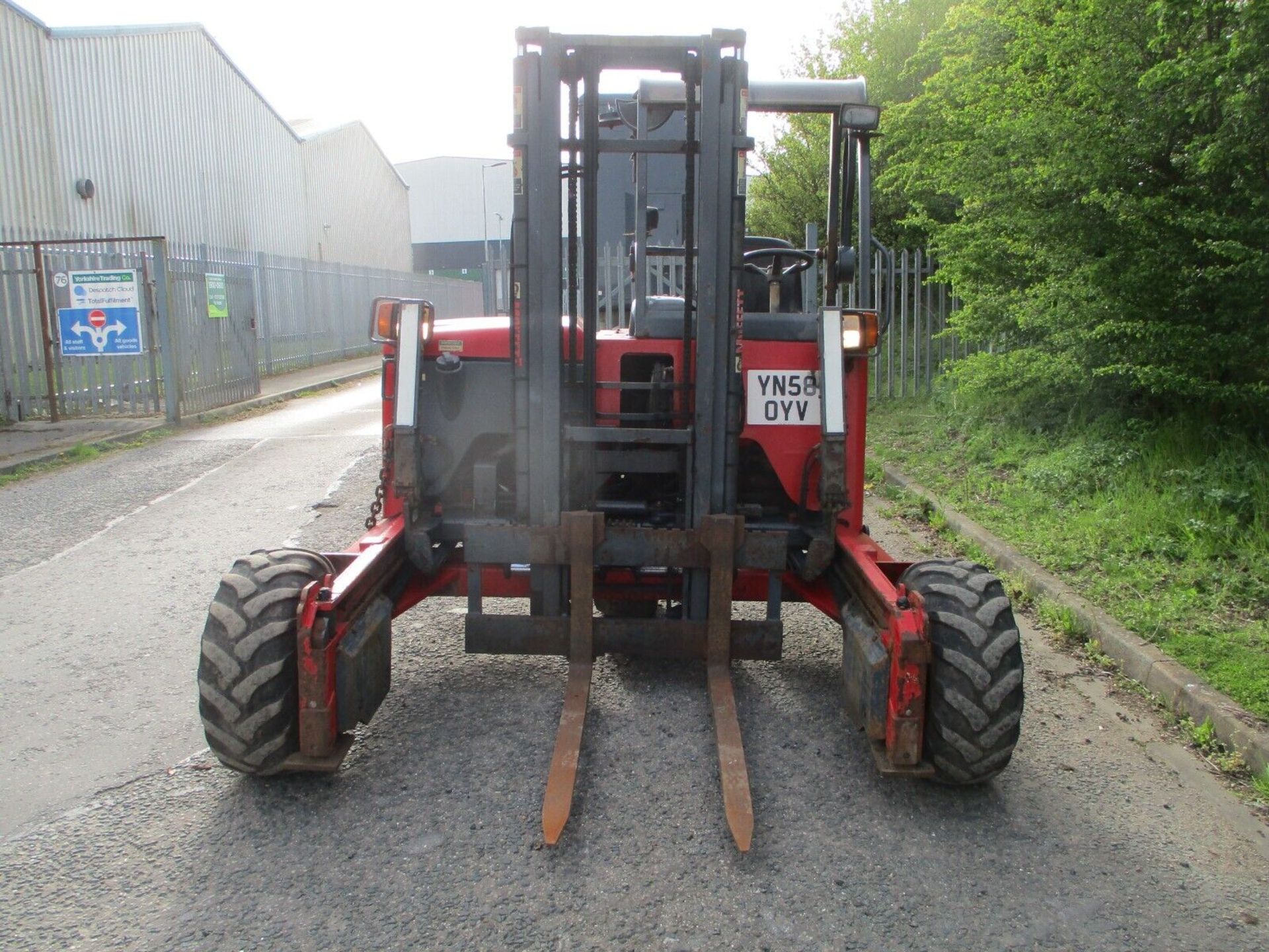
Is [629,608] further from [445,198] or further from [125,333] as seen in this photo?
[445,198]

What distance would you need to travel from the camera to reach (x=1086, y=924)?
3.22 m

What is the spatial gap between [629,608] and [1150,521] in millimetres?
3784

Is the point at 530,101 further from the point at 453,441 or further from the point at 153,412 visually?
the point at 153,412

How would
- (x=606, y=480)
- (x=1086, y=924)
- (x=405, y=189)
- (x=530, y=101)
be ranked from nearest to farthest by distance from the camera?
(x=1086, y=924) < (x=530, y=101) < (x=606, y=480) < (x=405, y=189)

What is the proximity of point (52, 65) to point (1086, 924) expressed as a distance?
24.6m

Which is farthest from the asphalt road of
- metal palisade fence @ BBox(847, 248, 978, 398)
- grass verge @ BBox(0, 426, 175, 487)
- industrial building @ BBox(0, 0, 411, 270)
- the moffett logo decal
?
industrial building @ BBox(0, 0, 411, 270)

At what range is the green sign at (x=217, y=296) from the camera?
1695cm

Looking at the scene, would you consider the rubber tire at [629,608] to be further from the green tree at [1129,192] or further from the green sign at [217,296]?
the green sign at [217,296]

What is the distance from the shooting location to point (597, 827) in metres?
3.73

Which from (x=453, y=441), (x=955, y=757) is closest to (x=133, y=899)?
(x=453, y=441)

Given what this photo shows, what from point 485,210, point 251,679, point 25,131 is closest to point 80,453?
point 485,210

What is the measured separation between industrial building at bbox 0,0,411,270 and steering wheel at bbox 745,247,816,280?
13.1 m

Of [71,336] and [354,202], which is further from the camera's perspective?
[354,202]

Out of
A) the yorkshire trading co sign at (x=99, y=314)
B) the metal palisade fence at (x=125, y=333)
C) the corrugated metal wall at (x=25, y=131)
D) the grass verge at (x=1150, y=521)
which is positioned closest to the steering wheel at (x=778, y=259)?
the grass verge at (x=1150, y=521)
